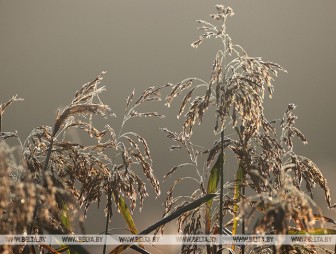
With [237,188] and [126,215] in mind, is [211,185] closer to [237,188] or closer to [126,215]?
[237,188]

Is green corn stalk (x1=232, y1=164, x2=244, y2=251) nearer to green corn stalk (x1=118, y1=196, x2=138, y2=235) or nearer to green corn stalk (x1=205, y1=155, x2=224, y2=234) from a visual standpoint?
green corn stalk (x1=205, y1=155, x2=224, y2=234)

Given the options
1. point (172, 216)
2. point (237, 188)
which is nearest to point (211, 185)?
point (237, 188)

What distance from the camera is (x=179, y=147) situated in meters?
2.85

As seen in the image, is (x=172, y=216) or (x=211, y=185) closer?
(x=172, y=216)

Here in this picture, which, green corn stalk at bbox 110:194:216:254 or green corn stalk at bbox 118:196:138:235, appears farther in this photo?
green corn stalk at bbox 118:196:138:235

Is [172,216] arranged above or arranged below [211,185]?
below

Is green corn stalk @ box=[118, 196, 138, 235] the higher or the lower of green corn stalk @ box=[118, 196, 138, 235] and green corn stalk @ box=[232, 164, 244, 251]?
the lower

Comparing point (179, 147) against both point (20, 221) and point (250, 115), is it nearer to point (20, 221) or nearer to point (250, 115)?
point (250, 115)

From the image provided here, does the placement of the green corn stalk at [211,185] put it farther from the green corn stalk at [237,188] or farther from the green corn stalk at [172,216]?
the green corn stalk at [172,216]

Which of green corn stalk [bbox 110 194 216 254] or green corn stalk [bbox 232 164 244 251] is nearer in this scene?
green corn stalk [bbox 110 194 216 254]

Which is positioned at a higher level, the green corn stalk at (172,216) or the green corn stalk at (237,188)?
the green corn stalk at (237,188)

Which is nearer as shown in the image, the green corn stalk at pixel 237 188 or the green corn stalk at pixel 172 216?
the green corn stalk at pixel 172 216

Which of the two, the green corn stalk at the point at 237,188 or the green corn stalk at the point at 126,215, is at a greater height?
the green corn stalk at the point at 237,188

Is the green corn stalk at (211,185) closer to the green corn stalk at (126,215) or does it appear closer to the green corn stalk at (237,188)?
the green corn stalk at (237,188)
